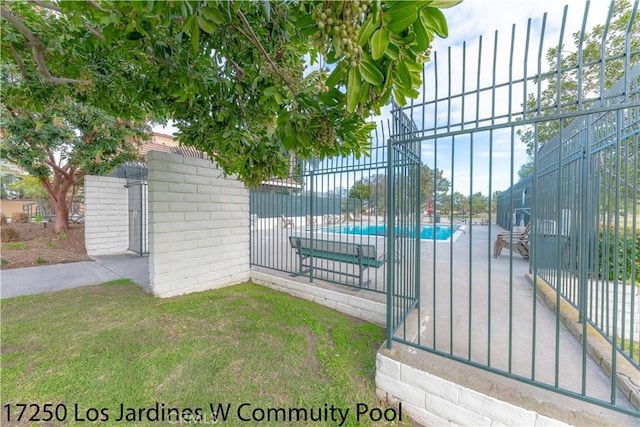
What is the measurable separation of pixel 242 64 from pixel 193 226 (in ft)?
9.19

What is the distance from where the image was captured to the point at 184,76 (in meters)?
2.12

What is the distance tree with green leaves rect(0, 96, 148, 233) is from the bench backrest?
20.8 feet

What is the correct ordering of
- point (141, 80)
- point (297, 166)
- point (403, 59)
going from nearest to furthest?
point (403, 59) → point (141, 80) → point (297, 166)

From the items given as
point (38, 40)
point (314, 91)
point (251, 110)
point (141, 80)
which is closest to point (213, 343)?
point (251, 110)

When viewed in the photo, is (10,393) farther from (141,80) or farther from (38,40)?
(38,40)

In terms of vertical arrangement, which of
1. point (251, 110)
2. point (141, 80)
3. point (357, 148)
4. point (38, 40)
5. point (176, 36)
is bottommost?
point (357, 148)

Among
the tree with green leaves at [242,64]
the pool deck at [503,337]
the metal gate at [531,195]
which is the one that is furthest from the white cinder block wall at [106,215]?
the metal gate at [531,195]

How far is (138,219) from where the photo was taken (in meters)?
6.89

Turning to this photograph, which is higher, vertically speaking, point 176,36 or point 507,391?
point 176,36

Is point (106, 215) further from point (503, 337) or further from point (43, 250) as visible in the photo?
point (503, 337)

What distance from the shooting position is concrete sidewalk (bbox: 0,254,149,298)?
14.1ft

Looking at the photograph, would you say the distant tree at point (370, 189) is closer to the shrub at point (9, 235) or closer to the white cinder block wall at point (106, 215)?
the white cinder block wall at point (106, 215)

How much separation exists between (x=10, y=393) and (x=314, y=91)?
131 inches

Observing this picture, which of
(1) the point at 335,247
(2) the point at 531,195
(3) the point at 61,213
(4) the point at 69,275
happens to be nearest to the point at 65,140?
(3) the point at 61,213
